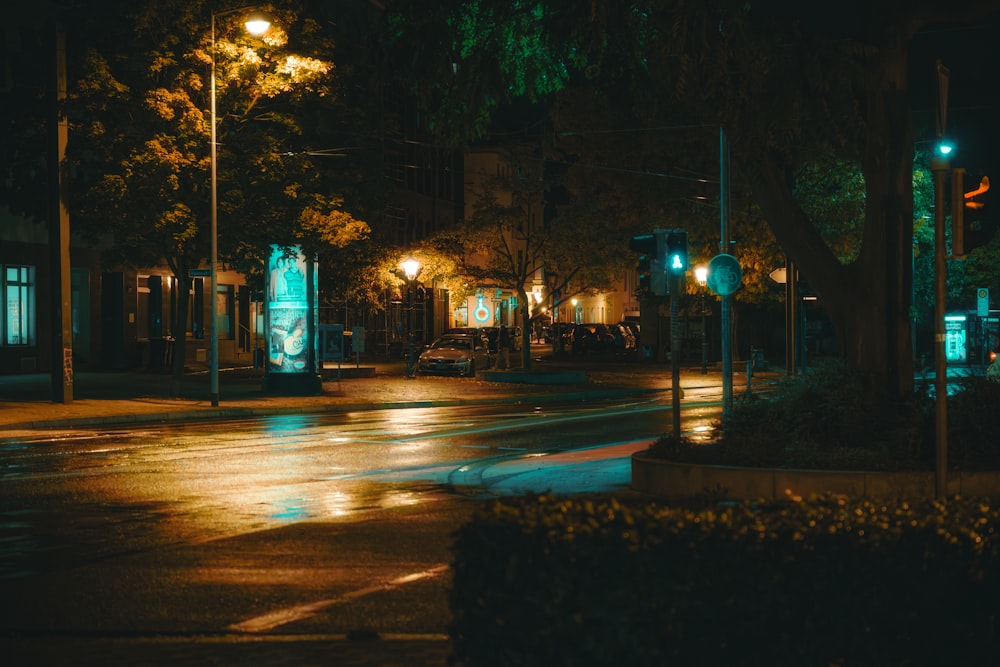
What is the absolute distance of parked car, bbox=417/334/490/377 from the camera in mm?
42844

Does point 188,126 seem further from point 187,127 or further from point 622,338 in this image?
point 622,338

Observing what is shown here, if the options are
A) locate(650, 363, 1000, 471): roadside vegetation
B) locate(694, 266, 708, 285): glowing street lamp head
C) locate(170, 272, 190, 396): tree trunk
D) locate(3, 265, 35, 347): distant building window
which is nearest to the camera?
locate(650, 363, 1000, 471): roadside vegetation

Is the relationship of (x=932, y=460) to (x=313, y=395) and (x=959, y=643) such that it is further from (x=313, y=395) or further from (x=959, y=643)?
(x=313, y=395)

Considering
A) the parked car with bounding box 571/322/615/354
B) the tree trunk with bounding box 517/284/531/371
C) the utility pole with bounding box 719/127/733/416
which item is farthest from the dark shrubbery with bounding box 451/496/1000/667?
the parked car with bounding box 571/322/615/354

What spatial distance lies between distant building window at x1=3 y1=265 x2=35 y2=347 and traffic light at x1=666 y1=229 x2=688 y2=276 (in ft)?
91.7

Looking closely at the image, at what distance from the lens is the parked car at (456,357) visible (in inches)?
1687

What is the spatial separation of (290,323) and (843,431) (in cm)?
2167

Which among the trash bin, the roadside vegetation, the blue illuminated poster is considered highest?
the blue illuminated poster

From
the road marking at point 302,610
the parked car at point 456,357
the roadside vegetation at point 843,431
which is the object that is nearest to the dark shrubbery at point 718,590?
the road marking at point 302,610

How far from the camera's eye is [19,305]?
39062 millimetres

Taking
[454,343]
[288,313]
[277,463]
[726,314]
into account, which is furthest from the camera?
[454,343]

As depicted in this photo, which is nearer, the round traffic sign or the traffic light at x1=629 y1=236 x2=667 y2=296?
the traffic light at x1=629 y1=236 x2=667 y2=296

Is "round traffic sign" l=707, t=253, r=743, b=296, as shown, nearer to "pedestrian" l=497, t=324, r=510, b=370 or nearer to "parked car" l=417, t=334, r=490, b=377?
"pedestrian" l=497, t=324, r=510, b=370

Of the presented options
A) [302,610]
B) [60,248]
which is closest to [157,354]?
[60,248]
